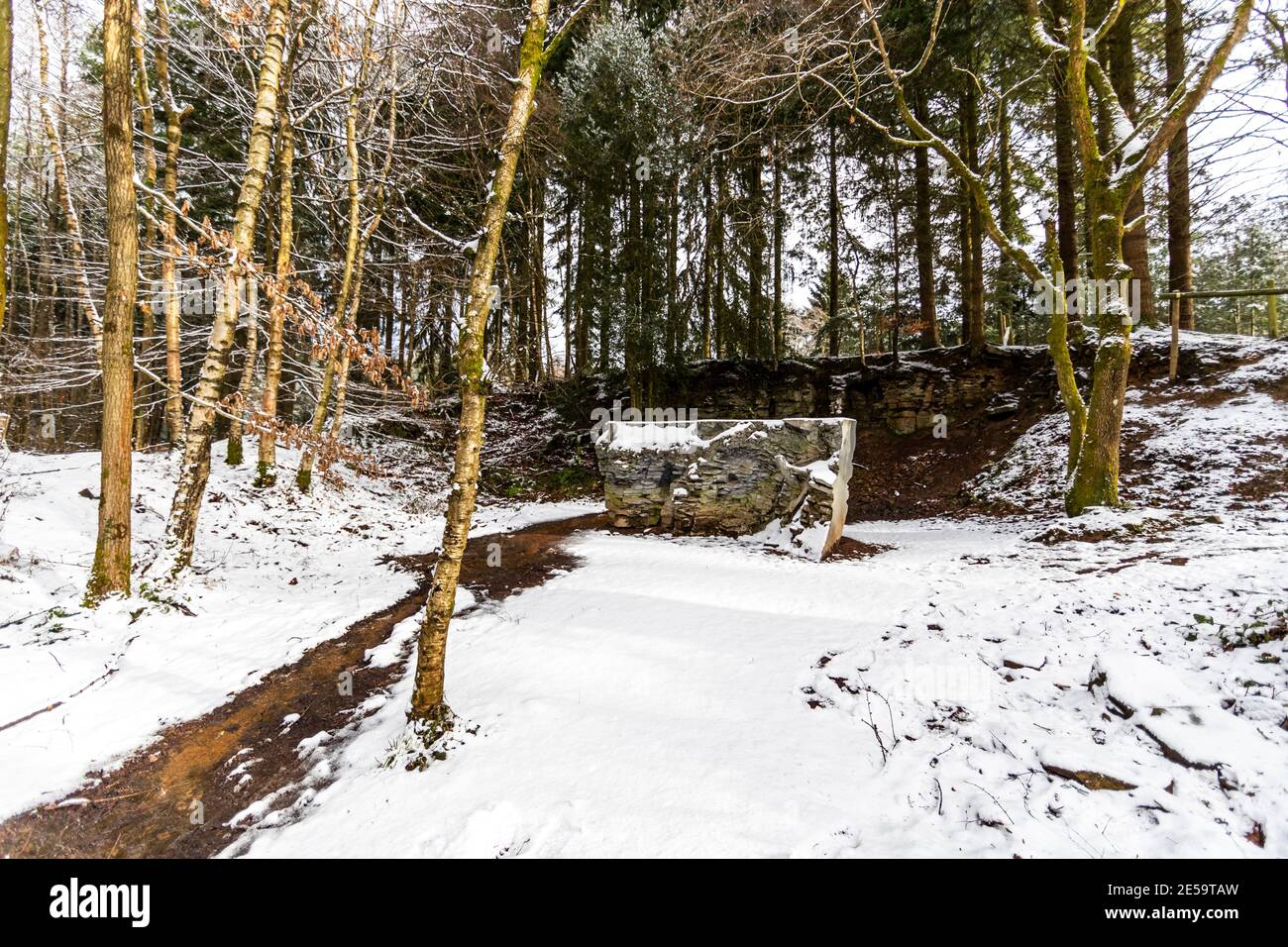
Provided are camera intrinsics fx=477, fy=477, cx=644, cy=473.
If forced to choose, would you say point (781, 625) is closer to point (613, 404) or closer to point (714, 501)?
point (714, 501)

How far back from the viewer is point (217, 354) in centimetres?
530

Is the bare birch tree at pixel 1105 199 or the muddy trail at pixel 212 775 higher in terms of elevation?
the bare birch tree at pixel 1105 199

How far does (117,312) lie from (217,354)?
799mm

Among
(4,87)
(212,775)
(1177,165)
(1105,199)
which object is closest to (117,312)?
(4,87)

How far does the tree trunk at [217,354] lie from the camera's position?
5.23 m

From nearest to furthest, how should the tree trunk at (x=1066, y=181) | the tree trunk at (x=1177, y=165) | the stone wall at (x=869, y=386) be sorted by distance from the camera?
1. the tree trunk at (x=1177, y=165)
2. the tree trunk at (x=1066, y=181)
3. the stone wall at (x=869, y=386)

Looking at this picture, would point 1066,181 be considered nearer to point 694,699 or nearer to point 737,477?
point 737,477

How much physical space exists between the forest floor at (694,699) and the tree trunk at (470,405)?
1.29ft

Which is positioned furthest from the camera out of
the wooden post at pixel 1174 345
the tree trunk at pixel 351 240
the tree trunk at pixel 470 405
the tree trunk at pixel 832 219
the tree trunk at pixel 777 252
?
the tree trunk at pixel 832 219

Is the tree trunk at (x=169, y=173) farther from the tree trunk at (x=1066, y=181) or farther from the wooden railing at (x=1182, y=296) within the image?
the tree trunk at (x=1066, y=181)

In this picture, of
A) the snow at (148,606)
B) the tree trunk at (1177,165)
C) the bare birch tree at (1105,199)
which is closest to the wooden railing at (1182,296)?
the tree trunk at (1177,165)

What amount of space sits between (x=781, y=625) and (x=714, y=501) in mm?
3569

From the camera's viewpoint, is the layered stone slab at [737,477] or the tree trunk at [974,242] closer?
the layered stone slab at [737,477]

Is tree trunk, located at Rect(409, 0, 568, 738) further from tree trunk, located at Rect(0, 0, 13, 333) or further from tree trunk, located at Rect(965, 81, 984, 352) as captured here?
tree trunk, located at Rect(965, 81, 984, 352)
